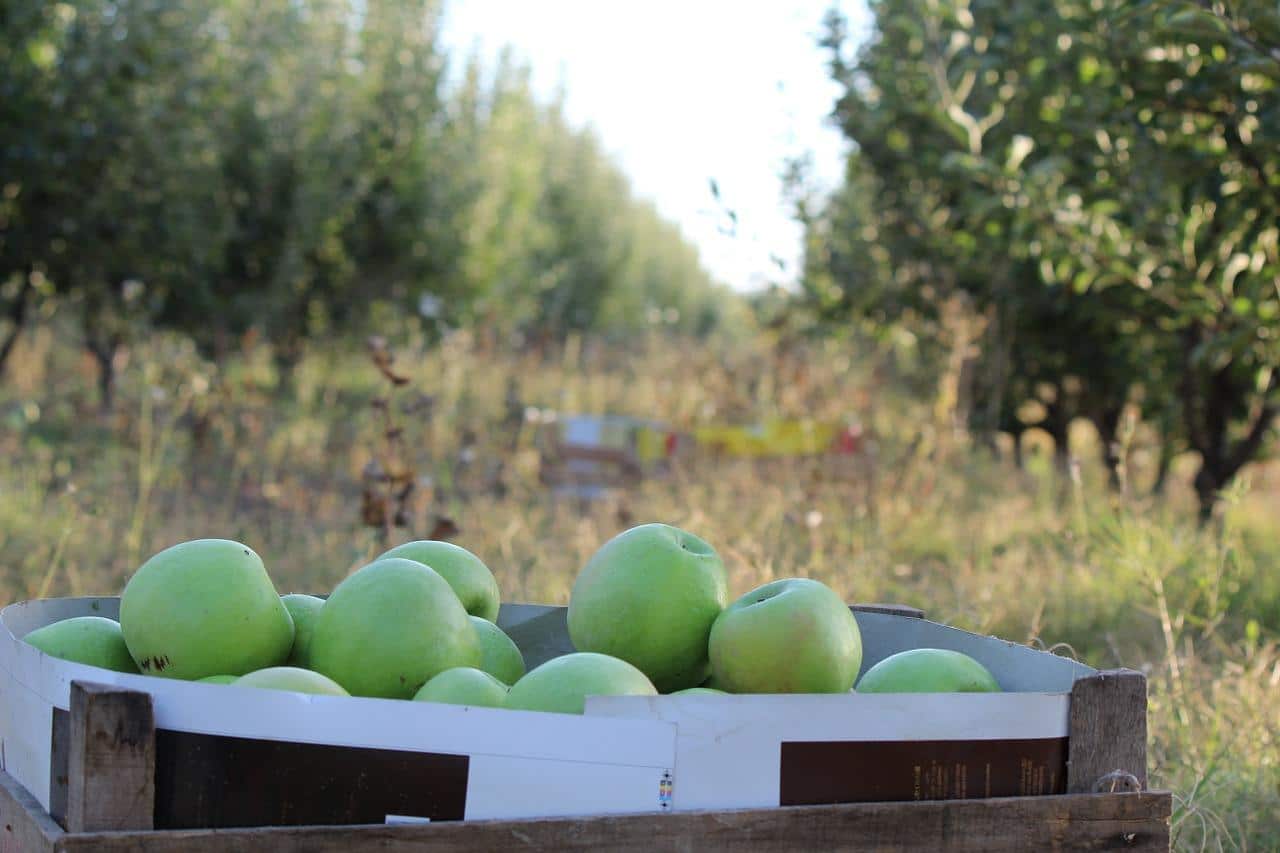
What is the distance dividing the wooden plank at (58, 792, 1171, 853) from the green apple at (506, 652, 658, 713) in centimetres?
14

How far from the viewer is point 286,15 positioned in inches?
359

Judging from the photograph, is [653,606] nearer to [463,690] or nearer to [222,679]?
[463,690]

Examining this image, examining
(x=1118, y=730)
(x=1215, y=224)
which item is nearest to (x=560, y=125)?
(x=1215, y=224)

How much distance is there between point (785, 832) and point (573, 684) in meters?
0.26

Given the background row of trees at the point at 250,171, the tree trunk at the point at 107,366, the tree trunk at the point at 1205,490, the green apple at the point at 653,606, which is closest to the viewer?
the green apple at the point at 653,606

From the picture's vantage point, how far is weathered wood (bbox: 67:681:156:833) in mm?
1161

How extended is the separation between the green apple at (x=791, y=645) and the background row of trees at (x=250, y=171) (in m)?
5.22

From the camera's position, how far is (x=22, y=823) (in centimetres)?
130

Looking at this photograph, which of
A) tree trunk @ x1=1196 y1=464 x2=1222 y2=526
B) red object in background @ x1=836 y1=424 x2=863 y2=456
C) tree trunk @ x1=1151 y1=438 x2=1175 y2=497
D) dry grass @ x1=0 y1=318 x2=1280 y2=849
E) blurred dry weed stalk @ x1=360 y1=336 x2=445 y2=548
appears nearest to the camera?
dry grass @ x1=0 y1=318 x2=1280 y2=849

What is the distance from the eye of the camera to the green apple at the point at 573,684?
4.34 ft

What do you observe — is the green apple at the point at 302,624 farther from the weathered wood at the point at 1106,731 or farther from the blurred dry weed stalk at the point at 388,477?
the blurred dry weed stalk at the point at 388,477

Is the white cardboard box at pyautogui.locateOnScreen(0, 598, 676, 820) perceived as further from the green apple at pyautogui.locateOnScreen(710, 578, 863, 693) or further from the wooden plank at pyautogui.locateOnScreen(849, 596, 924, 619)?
the wooden plank at pyautogui.locateOnScreen(849, 596, 924, 619)

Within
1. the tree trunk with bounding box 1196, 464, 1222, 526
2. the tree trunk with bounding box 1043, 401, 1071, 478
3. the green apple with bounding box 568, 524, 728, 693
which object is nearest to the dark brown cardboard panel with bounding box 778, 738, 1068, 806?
the green apple with bounding box 568, 524, 728, 693

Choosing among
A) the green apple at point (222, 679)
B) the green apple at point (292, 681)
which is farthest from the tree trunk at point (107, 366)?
the green apple at point (292, 681)
